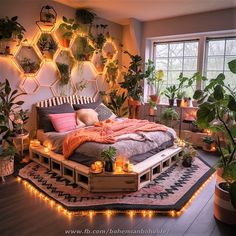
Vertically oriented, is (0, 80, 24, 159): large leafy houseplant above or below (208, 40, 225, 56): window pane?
below

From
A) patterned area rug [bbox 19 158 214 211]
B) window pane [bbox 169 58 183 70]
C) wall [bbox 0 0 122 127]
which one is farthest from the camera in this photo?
window pane [bbox 169 58 183 70]

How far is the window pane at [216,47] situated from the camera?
4.89m

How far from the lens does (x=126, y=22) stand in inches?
219

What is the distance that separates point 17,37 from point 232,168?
3.46m

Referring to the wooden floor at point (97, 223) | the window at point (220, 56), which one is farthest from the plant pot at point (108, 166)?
the window at point (220, 56)

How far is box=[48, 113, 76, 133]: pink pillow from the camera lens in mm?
3746

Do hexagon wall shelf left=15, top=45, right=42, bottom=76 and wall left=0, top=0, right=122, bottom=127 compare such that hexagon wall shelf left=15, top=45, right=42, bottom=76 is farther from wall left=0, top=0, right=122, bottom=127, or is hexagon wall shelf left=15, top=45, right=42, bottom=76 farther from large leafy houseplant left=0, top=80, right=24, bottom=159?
large leafy houseplant left=0, top=80, right=24, bottom=159

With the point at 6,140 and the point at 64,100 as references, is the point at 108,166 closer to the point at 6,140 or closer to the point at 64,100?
the point at 6,140

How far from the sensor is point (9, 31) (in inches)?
132

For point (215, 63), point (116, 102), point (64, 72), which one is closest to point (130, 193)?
point (64, 72)

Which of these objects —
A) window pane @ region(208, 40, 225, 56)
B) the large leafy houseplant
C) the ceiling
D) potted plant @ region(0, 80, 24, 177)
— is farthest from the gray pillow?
window pane @ region(208, 40, 225, 56)

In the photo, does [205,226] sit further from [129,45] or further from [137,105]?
[129,45]

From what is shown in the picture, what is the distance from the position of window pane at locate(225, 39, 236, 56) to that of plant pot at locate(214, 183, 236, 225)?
11.5ft

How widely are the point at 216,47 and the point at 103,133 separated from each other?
330 cm
